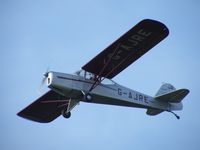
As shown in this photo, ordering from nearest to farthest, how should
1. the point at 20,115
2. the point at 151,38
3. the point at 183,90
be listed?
the point at 151,38 → the point at 183,90 → the point at 20,115

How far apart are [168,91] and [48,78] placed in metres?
6.48

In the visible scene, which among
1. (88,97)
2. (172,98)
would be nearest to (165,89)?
(172,98)

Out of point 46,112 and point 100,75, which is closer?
point 100,75

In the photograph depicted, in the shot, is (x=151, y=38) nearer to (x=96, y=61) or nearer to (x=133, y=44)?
(x=133, y=44)

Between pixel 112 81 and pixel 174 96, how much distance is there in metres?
2.99

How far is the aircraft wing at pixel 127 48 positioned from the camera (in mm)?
14586

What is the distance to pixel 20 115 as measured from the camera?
1792 cm

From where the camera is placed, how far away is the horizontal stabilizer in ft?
56.1

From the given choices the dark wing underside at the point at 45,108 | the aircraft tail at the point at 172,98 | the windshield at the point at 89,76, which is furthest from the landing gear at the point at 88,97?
the aircraft tail at the point at 172,98

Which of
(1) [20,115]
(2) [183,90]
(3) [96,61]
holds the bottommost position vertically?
(1) [20,115]

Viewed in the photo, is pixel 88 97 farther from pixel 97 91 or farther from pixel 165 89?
pixel 165 89

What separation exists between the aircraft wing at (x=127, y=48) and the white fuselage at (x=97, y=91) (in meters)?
0.55

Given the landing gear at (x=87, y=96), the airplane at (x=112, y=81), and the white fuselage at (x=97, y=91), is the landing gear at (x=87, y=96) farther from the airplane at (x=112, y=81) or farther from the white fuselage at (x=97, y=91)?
the white fuselage at (x=97, y=91)

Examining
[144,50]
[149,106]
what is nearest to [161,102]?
[149,106]
